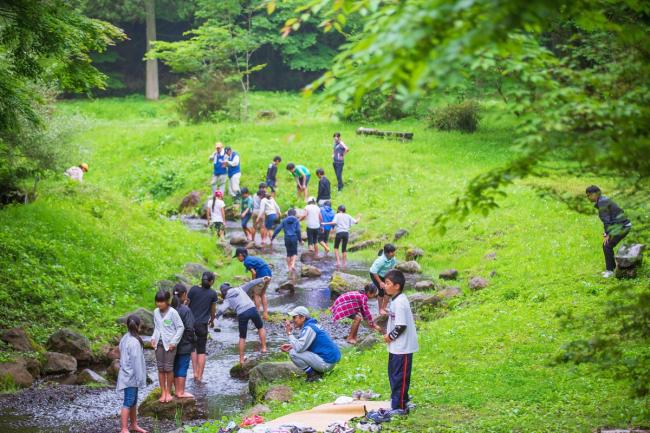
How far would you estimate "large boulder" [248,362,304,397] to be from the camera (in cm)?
1249

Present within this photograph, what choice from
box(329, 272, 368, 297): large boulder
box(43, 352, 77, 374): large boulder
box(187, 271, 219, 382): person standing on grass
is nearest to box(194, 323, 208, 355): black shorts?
box(187, 271, 219, 382): person standing on grass

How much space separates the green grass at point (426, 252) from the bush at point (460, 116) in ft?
2.62

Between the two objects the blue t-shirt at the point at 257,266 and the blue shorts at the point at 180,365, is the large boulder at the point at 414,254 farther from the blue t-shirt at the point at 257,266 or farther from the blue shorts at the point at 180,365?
the blue shorts at the point at 180,365

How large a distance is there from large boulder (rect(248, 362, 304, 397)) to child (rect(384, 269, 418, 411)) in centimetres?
340

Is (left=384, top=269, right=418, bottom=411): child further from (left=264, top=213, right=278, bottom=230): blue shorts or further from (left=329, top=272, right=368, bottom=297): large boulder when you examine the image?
(left=264, top=213, right=278, bottom=230): blue shorts

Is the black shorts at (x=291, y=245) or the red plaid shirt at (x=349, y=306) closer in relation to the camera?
the red plaid shirt at (x=349, y=306)

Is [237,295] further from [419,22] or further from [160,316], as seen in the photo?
[419,22]

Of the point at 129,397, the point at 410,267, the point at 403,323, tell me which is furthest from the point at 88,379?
the point at 410,267

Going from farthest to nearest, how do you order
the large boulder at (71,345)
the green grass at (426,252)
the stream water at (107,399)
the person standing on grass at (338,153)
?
the person standing on grass at (338,153)
the large boulder at (71,345)
the stream water at (107,399)
the green grass at (426,252)

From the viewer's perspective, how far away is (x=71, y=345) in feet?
47.1

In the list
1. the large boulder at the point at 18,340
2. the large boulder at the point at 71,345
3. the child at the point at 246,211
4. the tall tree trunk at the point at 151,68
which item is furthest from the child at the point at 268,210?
the tall tree trunk at the point at 151,68

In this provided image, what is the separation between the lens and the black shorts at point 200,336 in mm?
13102

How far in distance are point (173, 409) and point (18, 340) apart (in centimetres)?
428

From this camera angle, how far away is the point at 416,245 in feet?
74.2
